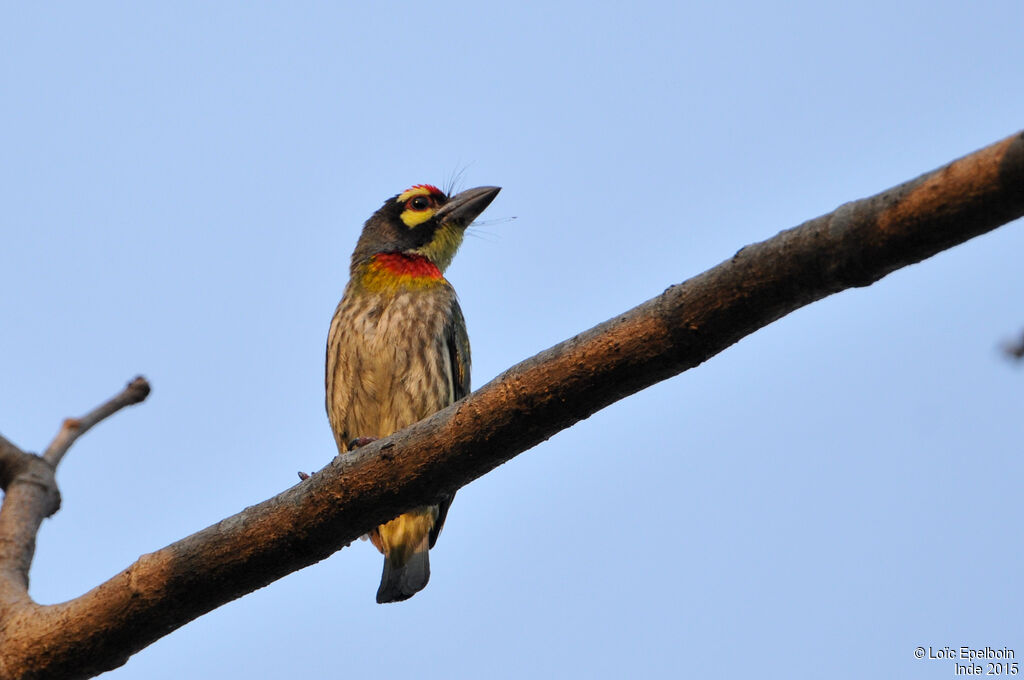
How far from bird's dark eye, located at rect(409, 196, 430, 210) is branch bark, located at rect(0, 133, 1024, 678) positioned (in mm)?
4242

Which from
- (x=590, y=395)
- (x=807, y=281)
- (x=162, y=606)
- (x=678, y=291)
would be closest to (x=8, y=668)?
(x=162, y=606)

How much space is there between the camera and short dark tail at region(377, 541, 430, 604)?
19.5ft

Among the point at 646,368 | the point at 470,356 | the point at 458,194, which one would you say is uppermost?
the point at 458,194

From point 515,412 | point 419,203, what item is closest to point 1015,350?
point 515,412

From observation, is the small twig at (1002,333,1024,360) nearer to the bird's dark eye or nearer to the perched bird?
the perched bird

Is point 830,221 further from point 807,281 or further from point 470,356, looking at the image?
point 470,356

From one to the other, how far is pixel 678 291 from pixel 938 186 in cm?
Answer: 79

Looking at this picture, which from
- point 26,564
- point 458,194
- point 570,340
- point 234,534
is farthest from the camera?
point 458,194

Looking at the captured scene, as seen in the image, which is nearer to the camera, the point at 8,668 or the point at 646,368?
the point at 646,368

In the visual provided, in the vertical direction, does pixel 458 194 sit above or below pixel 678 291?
above

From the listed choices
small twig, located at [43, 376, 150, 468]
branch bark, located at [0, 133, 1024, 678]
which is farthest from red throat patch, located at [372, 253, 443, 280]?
branch bark, located at [0, 133, 1024, 678]

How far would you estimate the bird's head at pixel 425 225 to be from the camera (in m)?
7.62

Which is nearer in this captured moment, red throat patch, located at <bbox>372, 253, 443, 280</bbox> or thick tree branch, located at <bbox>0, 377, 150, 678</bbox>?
thick tree branch, located at <bbox>0, 377, 150, 678</bbox>

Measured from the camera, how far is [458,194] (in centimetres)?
799
